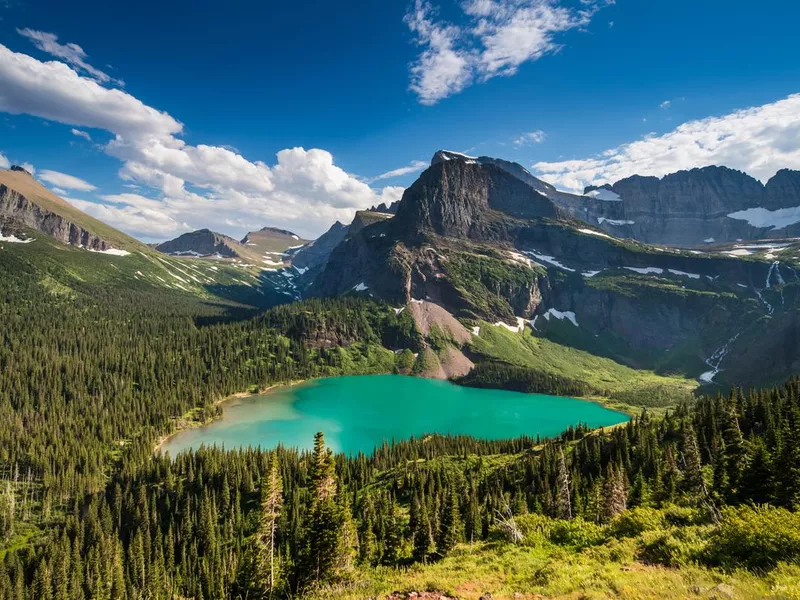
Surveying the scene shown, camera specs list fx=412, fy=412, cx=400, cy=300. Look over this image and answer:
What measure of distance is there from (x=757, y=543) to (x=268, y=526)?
31855mm

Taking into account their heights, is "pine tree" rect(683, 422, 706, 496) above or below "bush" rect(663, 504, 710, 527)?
below

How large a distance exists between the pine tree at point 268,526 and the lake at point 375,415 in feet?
222

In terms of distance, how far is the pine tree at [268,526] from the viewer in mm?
32688

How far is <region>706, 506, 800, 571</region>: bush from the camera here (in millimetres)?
15164

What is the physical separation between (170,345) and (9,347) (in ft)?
186

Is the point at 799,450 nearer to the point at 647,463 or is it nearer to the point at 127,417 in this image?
the point at 647,463

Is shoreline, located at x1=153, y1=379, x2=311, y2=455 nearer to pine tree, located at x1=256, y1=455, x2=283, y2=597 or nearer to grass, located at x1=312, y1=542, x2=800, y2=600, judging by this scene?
pine tree, located at x1=256, y1=455, x2=283, y2=597

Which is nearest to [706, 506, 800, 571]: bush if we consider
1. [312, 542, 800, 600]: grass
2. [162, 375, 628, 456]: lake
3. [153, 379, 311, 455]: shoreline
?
[312, 542, 800, 600]: grass

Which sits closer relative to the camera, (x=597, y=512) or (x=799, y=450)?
(x=799, y=450)

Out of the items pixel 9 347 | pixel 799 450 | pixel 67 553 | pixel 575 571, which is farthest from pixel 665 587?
pixel 9 347

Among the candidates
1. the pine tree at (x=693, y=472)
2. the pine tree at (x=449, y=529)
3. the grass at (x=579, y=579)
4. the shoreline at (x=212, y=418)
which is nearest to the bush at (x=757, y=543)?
the grass at (x=579, y=579)

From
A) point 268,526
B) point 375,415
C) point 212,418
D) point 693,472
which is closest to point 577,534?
point 268,526

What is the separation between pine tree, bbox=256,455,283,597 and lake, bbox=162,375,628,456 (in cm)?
6767

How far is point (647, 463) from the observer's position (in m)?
67.1
